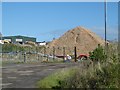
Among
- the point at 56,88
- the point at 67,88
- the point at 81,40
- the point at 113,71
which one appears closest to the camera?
the point at 113,71

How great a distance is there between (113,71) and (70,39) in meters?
106

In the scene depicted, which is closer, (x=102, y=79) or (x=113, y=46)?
(x=102, y=79)

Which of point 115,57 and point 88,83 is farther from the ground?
point 115,57

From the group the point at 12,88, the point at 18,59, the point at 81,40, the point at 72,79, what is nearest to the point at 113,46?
the point at 72,79

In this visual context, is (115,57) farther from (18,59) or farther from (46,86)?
(18,59)

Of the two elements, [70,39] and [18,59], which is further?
[70,39]

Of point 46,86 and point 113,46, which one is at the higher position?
point 113,46

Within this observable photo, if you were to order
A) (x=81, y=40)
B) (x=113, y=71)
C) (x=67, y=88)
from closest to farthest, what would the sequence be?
1. (x=113, y=71)
2. (x=67, y=88)
3. (x=81, y=40)

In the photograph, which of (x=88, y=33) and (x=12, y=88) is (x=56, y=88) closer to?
(x=12, y=88)

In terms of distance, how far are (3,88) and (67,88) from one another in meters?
3.26

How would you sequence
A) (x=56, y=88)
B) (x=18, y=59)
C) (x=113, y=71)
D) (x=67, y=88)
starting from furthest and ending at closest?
(x=18, y=59) → (x=56, y=88) → (x=67, y=88) → (x=113, y=71)

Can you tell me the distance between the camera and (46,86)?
54.0 ft

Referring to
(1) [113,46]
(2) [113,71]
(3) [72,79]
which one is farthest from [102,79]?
(1) [113,46]

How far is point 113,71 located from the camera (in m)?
13.3
